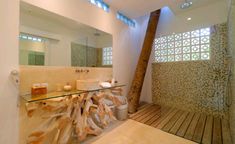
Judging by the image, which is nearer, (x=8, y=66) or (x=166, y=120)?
(x=8, y=66)

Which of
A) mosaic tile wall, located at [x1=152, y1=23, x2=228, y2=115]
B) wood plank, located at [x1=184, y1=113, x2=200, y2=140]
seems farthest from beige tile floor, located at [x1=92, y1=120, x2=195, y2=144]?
mosaic tile wall, located at [x1=152, y1=23, x2=228, y2=115]

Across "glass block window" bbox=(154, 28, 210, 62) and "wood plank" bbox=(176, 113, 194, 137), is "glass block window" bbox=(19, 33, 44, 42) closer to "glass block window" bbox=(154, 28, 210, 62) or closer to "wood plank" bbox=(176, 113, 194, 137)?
"wood plank" bbox=(176, 113, 194, 137)

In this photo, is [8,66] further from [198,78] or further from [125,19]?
[198,78]

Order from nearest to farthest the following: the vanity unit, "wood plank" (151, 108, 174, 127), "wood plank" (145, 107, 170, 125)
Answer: the vanity unit
"wood plank" (151, 108, 174, 127)
"wood plank" (145, 107, 170, 125)

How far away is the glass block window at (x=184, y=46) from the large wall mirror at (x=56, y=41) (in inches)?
72.6

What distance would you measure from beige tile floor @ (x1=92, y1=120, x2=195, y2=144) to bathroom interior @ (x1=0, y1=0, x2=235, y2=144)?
16 millimetres

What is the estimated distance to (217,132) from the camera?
1.94 meters

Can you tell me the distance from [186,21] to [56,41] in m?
3.11

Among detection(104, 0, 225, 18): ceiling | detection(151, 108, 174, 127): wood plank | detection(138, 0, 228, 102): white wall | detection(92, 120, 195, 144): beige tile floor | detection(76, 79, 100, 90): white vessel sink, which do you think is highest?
detection(104, 0, 225, 18): ceiling

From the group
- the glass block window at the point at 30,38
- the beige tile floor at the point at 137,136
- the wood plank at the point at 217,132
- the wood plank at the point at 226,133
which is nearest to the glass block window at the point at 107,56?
the glass block window at the point at 30,38

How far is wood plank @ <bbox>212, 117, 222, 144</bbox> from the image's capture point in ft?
5.62

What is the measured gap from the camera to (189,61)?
9.48 ft

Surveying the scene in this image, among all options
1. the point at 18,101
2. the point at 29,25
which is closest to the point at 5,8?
the point at 29,25

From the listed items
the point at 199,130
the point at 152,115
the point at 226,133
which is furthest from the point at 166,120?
the point at 226,133
